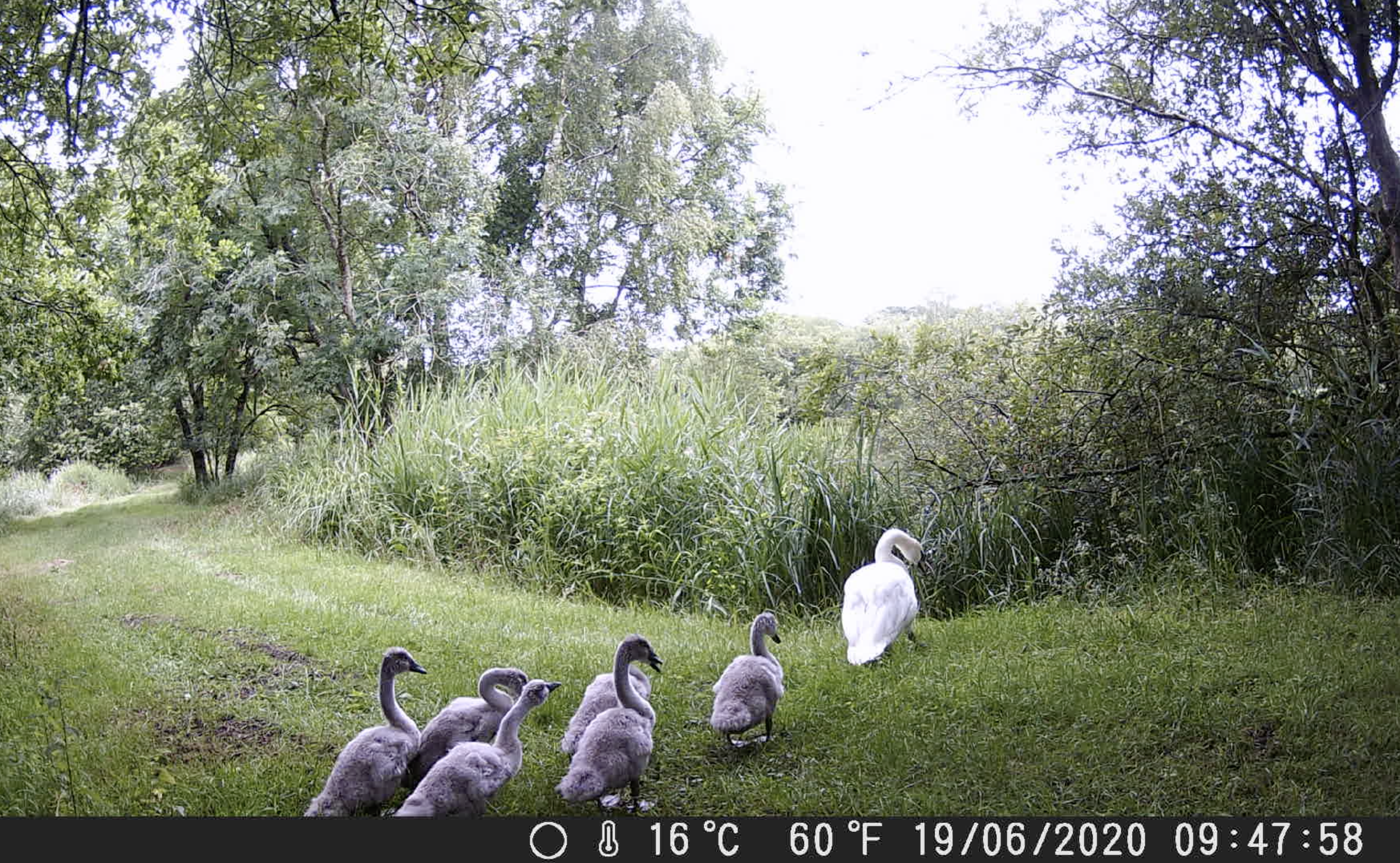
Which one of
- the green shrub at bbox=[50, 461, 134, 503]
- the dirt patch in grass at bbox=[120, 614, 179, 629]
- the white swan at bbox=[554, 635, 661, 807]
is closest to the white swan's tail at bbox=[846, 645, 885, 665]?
the white swan at bbox=[554, 635, 661, 807]

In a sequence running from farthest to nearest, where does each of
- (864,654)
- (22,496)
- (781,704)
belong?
(22,496)
(864,654)
(781,704)

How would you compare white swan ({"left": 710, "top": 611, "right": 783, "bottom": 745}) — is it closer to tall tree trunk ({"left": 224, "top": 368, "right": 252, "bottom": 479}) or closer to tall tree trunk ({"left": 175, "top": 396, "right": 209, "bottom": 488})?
tall tree trunk ({"left": 175, "top": 396, "right": 209, "bottom": 488})

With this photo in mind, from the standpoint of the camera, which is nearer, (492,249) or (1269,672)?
(1269,672)

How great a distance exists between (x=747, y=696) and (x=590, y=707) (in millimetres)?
466

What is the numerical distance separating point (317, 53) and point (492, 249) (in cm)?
451

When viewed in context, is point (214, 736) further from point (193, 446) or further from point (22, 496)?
point (193, 446)

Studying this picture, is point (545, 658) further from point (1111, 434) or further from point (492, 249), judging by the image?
point (492, 249)

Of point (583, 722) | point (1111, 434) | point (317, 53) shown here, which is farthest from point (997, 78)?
point (583, 722)

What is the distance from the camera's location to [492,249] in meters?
9.12

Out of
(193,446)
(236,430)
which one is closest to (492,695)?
(236,430)

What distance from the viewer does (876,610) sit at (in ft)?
12.0

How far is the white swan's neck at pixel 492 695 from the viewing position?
9.52ft

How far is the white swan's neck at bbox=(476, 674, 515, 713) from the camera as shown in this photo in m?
2.90

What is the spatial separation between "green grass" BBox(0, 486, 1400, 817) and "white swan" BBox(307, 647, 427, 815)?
223 millimetres
